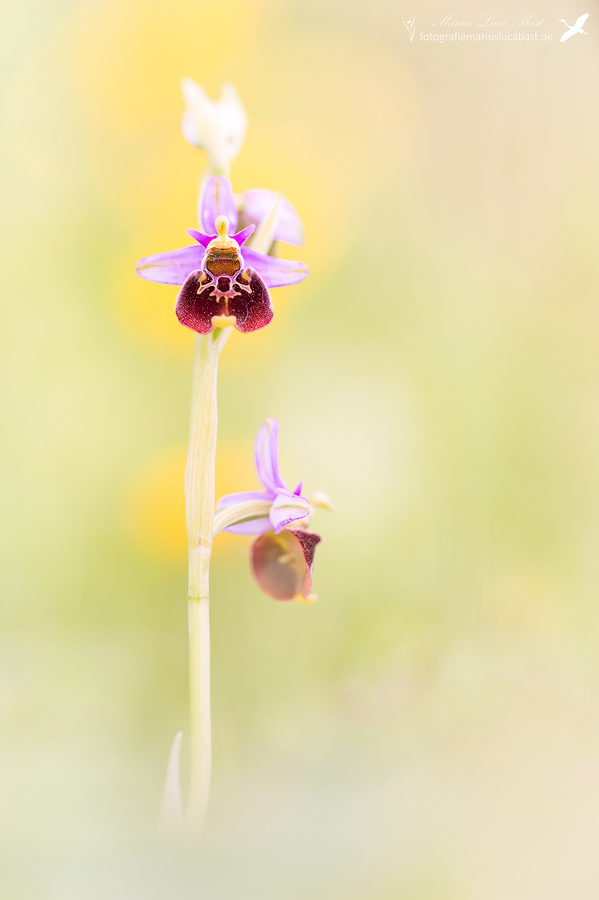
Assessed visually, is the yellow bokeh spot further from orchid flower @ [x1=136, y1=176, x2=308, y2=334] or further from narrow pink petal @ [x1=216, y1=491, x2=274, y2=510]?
orchid flower @ [x1=136, y1=176, x2=308, y2=334]

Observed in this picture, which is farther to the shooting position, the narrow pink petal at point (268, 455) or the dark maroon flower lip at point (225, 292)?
the narrow pink petal at point (268, 455)

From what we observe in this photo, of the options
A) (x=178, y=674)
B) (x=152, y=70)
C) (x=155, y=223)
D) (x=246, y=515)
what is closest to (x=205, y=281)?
(x=246, y=515)

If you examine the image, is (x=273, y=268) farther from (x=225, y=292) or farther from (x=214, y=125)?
(x=214, y=125)

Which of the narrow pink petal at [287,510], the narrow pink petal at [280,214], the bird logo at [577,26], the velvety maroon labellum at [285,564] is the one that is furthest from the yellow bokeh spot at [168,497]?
the bird logo at [577,26]

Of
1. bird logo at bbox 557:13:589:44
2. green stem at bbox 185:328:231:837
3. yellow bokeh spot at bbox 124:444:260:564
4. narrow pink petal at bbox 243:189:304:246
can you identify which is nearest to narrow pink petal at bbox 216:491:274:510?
green stem at bbox 185:328:231:837

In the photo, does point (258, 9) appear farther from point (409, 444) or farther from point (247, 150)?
point (409, 444)

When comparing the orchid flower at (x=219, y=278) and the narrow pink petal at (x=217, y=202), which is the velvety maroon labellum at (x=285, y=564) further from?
the narrow pink petal at (x=217, y=202)
